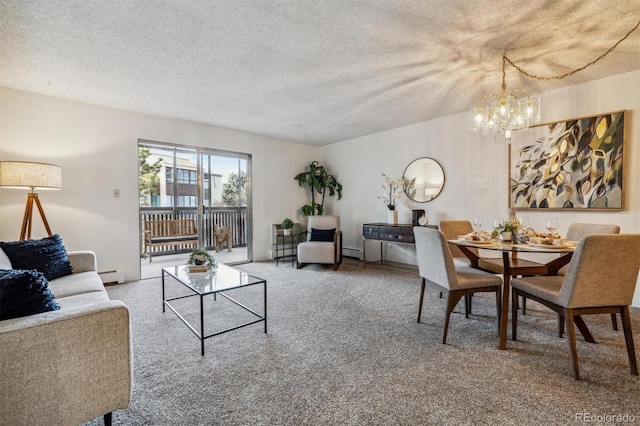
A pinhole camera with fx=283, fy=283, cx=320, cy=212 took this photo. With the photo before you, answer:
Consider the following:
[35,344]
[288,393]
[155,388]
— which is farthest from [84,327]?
[288,393]

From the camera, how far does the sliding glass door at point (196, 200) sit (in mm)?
5062

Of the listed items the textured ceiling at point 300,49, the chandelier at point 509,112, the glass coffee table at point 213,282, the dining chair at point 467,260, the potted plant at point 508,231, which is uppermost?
the textured ceiling at point 300,49

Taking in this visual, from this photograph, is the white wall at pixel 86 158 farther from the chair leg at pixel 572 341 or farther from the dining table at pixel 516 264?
the chair leg at pixel 572 341

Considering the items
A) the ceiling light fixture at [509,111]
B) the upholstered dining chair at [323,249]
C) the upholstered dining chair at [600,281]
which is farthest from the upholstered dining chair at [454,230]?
the upholstered dining chair at [323,249]

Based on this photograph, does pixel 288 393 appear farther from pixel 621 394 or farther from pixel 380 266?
pixel 380 266

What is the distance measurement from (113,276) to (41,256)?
1629 millimetres

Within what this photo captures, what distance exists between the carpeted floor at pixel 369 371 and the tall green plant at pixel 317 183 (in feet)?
10.1

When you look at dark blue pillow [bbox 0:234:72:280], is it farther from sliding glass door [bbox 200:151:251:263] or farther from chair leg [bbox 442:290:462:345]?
chair leg [bbox 442:290:462:345]

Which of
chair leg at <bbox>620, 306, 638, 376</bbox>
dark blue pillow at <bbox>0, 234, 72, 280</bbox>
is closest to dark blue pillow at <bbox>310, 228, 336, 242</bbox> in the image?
dark blue pillow at <bbox>0, 234, 72, 280</bbox>

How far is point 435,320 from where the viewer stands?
2631 mm

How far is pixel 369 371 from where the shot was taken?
183 centimetres

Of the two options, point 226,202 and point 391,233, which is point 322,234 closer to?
point 391,233

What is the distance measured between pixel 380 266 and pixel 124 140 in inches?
172

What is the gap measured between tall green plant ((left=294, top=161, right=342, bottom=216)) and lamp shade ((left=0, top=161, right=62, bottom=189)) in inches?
149
